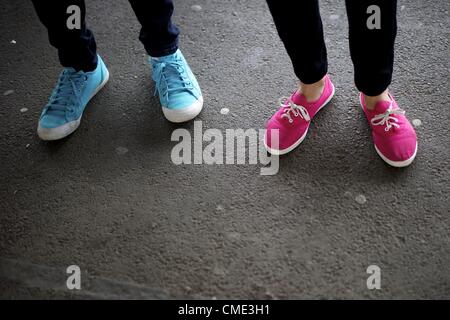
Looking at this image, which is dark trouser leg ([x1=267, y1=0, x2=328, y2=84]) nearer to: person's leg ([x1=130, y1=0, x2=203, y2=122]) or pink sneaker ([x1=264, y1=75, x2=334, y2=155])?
pink sneaker ([x1=264, y1=75, x2=334, y2=155])

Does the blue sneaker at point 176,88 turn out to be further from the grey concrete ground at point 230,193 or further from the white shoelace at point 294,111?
the white shoelace at point 294,111

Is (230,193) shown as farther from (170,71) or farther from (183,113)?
Result: (170,71)

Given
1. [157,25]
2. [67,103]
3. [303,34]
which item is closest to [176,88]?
[157,25]

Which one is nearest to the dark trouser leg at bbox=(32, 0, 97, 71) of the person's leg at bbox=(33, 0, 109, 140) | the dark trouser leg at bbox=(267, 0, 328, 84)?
the person's leg at bbox=(33, 0, 109, 140)

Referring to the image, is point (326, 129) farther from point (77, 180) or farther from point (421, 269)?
point (77, 180)

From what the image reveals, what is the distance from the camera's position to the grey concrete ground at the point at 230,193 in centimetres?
105

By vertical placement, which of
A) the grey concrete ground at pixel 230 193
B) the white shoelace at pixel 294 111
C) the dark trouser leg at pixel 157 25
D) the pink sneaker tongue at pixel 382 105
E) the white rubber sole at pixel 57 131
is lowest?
the grey concrete ground at pixel 230 193

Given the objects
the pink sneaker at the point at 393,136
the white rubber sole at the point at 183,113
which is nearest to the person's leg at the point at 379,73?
the pink sneaker at the point at 393,136

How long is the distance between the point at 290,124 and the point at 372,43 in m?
0.33

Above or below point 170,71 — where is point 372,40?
above

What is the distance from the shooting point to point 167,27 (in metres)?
1.27

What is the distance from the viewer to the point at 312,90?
4.13 feet

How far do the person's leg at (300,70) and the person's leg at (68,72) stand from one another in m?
0.55
